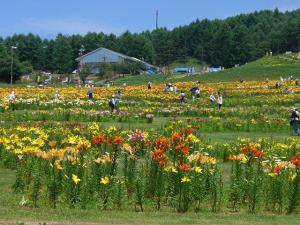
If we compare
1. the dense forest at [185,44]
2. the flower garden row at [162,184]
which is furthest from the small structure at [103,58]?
the flower garden row at [162,184]

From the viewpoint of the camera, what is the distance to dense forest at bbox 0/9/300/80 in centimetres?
13800

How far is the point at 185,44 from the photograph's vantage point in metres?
172

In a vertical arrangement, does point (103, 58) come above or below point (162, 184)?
above

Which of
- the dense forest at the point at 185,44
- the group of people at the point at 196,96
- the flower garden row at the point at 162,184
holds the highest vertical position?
the dense forest at the point at 185,44

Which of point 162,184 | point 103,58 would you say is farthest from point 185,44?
point 162,184

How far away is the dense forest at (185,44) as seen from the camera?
5433 inches

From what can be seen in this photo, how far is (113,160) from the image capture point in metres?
11.8

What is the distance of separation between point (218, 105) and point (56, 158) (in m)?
27.0

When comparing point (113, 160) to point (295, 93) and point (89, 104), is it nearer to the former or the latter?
point (89, 104)

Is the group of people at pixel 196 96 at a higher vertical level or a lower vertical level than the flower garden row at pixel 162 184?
higher

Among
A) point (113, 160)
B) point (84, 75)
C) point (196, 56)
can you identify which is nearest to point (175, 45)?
point (196, 56)

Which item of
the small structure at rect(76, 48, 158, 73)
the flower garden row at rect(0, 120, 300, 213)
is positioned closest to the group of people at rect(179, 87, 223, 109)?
the flower garden row at rect(0, 120, 300, 213)

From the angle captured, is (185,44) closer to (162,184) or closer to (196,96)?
(196,96)

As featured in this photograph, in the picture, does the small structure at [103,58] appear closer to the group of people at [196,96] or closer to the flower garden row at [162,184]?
the group of people at [196,96]
